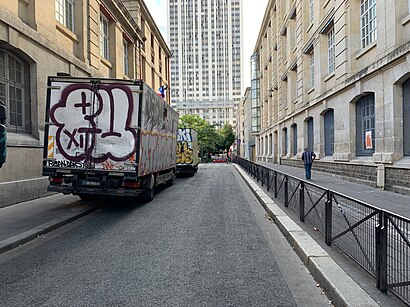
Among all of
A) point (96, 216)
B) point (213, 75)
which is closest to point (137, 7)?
point (96, 216)

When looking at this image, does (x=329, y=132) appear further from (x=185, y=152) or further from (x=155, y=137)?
(x=155, y=137)

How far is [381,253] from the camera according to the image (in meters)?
3.71

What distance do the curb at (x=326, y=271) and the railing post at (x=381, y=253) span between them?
228mm

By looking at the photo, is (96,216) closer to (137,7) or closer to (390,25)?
(390,25)

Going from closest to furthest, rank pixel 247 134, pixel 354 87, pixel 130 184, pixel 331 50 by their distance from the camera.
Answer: pixel 130 184 < pixel 354 87 < pixel 331 50 < pixel 247 134

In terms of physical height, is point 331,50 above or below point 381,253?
above

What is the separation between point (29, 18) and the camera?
38.5ft

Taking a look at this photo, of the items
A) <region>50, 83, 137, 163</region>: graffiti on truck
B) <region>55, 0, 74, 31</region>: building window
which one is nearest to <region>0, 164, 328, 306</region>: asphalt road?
<region>50, 83, 137, 163</region>: graffiti on truck

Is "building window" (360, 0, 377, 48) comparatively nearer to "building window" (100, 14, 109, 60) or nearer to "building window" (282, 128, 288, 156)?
"building window" (100, 14, 109, 60)

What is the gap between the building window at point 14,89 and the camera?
10594 mm

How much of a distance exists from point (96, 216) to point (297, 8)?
22.0m

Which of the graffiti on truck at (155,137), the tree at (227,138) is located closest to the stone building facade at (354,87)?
the graffiti on truck at (155,137)

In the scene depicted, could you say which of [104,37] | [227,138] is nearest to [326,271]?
[104,37]

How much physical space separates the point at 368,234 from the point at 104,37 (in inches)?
752
